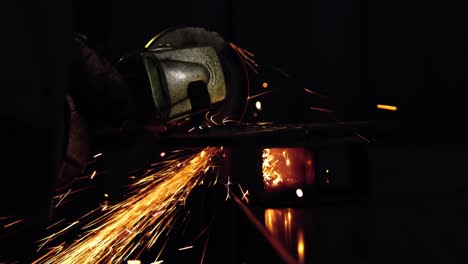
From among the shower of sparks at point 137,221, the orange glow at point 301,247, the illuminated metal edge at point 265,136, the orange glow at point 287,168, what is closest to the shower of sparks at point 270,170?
the orange glow at point 287,168

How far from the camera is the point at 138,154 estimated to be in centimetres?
155

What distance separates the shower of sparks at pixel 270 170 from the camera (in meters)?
1.93

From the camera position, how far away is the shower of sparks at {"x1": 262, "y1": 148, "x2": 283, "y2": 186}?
193 centimetres

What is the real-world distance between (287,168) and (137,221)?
0.73 metres

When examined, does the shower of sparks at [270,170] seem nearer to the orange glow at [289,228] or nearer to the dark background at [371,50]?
the orange glow at [289,228]

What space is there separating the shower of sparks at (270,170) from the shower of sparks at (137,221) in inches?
10.6

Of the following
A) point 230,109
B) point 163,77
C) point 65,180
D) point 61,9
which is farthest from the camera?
point 230,109

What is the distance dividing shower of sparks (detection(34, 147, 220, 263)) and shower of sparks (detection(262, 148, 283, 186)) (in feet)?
0.88

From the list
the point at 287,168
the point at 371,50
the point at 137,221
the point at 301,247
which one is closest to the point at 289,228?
the point at 301,247

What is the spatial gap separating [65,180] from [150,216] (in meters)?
0.89

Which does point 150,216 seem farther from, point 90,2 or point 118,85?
point 90,2

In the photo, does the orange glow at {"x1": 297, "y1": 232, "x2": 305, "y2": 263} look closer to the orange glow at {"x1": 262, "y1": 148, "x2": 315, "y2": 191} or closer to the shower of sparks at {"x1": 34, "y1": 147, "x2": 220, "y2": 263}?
the orange glow at {"x1": 262, "y1": 148, "x2": 315, "y2": 191}

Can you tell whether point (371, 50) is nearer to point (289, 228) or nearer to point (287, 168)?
point (287, 168)

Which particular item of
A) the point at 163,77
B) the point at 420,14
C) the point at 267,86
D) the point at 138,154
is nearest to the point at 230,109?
the point at 267,86
